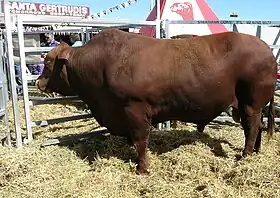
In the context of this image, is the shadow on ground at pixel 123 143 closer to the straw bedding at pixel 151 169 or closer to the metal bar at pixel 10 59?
the straw bedding at pixel 151 169

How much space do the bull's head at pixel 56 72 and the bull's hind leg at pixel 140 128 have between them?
0.92m

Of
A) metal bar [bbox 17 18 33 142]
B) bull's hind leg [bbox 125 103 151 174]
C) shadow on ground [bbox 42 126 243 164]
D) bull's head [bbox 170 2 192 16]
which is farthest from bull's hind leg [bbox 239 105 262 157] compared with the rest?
bull's head [bbox 170 2 192 16]

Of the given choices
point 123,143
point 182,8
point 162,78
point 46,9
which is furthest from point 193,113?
point 46,9

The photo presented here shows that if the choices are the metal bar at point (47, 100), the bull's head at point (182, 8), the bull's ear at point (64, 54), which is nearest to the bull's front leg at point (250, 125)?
the bull's ear at point (64, 54)

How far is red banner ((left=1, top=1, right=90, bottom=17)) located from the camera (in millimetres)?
18742

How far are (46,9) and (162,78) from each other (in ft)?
58.0

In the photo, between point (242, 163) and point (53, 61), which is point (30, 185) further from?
point (242, 163)

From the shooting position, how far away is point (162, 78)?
13.2ft

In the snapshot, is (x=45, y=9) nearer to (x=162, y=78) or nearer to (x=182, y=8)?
(x=182, y=8)

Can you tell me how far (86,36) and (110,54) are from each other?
3.33 m

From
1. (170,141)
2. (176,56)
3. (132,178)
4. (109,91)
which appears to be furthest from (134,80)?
(170,141)

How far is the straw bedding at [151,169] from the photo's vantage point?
3.59m

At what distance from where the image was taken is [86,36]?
7.30 meters

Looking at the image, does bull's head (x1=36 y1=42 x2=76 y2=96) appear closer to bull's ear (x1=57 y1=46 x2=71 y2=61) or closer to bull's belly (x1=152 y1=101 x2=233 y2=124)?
bull's ear (x1=57 y1=46 x2=71 y2=61)
